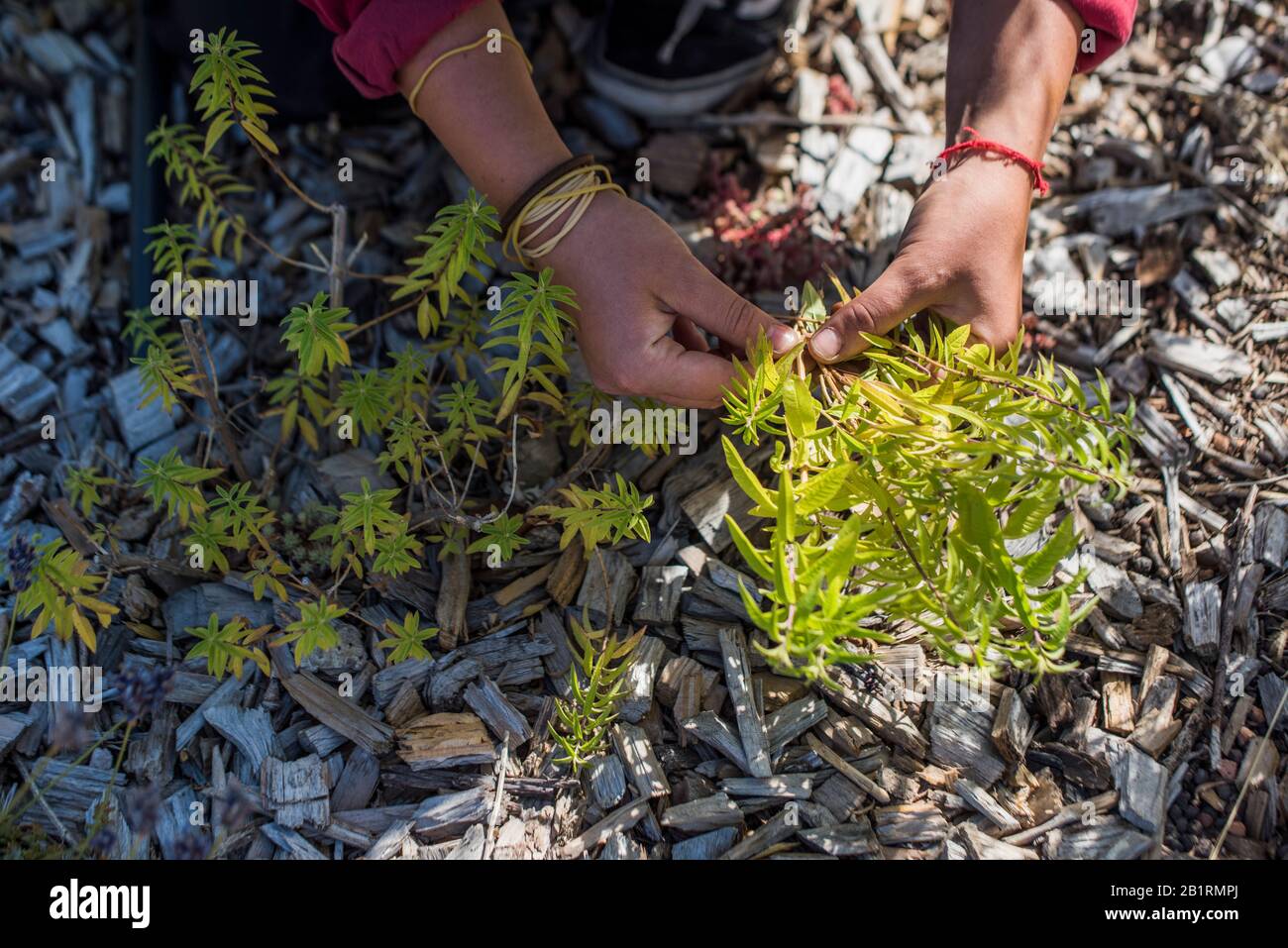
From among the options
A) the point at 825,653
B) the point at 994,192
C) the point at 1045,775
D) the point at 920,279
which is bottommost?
the point at 1045,775

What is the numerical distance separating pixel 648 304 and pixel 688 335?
177 millimetres

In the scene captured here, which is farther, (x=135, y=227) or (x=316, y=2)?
(x=135, y=227)

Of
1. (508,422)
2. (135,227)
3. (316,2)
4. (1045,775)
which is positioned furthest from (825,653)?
(135,227)

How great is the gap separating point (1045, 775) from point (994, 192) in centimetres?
147

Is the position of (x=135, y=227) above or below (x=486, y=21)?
below

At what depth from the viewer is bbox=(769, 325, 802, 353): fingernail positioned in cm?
227

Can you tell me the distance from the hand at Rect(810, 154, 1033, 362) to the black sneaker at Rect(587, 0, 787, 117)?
1425 mm

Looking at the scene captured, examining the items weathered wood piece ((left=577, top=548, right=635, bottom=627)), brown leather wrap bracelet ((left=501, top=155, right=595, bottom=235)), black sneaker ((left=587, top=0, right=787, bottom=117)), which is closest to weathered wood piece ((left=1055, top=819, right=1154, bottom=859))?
weathered wood piece ((left=577, top=548, right=635, bottom=627))

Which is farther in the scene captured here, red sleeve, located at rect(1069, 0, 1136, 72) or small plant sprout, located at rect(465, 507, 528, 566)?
red sleeve, located at rect(1069, 0, 1136, 72)

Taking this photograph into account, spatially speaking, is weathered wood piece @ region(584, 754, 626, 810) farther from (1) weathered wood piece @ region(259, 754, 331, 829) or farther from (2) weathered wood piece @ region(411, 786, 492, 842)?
(1) weathered wood piece @ region(259, 754, 331, 829)

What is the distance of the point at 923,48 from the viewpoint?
384 centimetres

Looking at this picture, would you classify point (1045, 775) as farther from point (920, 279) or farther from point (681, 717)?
point (920, 279)

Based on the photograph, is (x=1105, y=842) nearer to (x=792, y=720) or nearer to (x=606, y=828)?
(x=792, y=720)

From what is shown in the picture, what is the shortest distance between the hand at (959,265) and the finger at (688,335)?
346 millimetres
